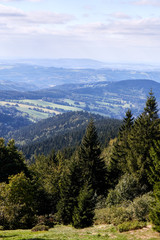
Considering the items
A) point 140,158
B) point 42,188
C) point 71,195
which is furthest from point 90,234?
point 42,188

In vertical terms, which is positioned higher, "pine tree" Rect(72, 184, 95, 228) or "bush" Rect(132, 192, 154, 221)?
"bush" Rect(132, 192, 154, 221)

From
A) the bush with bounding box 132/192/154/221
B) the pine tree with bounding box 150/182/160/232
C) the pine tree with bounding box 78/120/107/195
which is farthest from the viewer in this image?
the pine tree with bounding box 78/120/107/195

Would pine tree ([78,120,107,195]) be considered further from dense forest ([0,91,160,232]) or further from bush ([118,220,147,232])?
bush ([118,220,147,232])

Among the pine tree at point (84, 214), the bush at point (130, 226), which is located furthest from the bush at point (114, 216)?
the bush at point (130, 226)

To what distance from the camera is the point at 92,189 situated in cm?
3338

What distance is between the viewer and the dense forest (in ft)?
92.6

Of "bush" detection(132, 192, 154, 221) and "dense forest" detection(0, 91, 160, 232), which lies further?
"dense forest" detection(0, 91, 160, 232)

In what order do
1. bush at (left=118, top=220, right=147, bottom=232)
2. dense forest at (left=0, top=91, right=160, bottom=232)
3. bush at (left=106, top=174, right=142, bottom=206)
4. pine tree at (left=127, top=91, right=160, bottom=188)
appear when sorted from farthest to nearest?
pine tree at (left=127, top=91, right=160, bottom=188) < bush at (left=106, top=174, right=142, bottom=206) < dense forest at (left=0, top=91, right=160, bottom=232) < bush at (left=118, top=220, right=147, bottom=232)

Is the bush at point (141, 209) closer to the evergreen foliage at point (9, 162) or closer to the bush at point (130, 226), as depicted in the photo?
the bush at point (130, 226)

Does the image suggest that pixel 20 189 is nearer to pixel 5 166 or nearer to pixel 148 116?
pixel 5 166

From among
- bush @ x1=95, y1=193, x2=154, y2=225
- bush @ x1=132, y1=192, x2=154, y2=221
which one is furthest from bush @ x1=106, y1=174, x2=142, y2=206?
bush @ x1=132, y1=192, x2=154, y2=221

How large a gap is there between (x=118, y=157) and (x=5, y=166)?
23.5 metres

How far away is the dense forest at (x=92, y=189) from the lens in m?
28.2

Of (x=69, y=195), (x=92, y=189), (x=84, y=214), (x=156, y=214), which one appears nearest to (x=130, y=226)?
(x=156, y=214)
